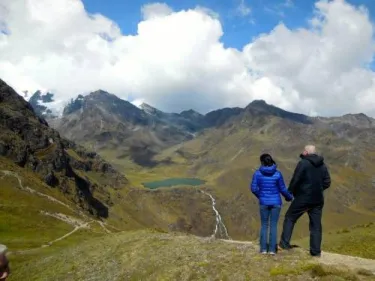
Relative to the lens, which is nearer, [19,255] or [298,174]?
[298,174]

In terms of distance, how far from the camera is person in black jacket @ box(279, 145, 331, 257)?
23953 millimetres

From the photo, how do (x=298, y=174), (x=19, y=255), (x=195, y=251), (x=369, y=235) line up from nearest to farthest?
(x=298, y=174)
(x=195, y=251)
(x=369, y=235)
(x=19, y=255)

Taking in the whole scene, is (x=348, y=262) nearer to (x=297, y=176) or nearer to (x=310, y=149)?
(x=297, y=176)

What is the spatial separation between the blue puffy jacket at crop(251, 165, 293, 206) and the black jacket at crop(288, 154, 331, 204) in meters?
0.76

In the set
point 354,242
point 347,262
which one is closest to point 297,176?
point 347,262

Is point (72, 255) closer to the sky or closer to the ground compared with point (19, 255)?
closer to the sky

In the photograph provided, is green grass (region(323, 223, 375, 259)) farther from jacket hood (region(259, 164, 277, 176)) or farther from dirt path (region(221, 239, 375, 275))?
jacket hood (region(259, 164, 277, 176))

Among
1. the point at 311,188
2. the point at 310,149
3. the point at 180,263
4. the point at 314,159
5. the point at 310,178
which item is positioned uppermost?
the point at 310,149

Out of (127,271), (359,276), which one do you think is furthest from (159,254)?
(359,276)

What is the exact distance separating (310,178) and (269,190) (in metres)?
2.37

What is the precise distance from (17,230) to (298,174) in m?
92.8

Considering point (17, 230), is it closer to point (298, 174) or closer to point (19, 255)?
point (19, 255)

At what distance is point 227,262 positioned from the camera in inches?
998

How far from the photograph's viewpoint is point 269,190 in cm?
2430
